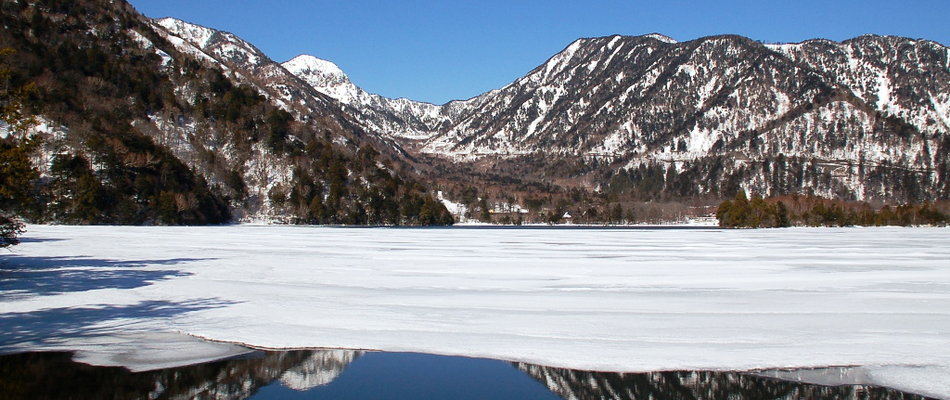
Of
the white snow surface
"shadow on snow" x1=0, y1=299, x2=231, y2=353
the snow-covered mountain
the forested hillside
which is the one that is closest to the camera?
the snow-covered mountain

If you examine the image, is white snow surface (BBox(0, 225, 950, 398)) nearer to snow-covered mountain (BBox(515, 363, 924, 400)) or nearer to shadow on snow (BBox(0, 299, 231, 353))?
shadow on snow (BBox(0, 299, 231, 353))

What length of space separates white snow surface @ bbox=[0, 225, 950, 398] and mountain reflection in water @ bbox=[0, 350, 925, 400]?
595 mm

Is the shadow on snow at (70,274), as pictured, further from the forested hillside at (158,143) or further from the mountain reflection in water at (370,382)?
the forested hillside at (158,143)

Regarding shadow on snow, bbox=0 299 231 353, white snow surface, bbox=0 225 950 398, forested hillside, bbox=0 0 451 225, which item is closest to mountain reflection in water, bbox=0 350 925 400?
white snow surface, bbox=0 225 950 398

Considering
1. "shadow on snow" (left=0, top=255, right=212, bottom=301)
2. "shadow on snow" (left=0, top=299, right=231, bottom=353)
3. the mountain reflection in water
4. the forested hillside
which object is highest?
the forested hillside

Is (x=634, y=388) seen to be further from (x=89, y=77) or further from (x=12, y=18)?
(x=12, y=18)

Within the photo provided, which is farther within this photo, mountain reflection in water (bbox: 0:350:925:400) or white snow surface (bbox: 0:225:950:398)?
white snow surface (bbox: 0:225:950:398)

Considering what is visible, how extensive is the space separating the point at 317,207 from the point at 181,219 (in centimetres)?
2408

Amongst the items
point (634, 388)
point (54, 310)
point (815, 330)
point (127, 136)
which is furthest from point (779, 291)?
point (127, 136)

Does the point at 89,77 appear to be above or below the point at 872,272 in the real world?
above

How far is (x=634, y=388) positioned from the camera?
420 inches

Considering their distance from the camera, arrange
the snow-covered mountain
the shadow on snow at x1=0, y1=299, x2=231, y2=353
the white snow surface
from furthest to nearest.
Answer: the shadow on snow at x1=0, y1=299, x2=231, y2=353 → the white snow surface → the snow-covered mountain

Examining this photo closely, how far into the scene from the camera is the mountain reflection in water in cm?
1021

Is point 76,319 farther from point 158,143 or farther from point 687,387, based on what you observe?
point 158,143
